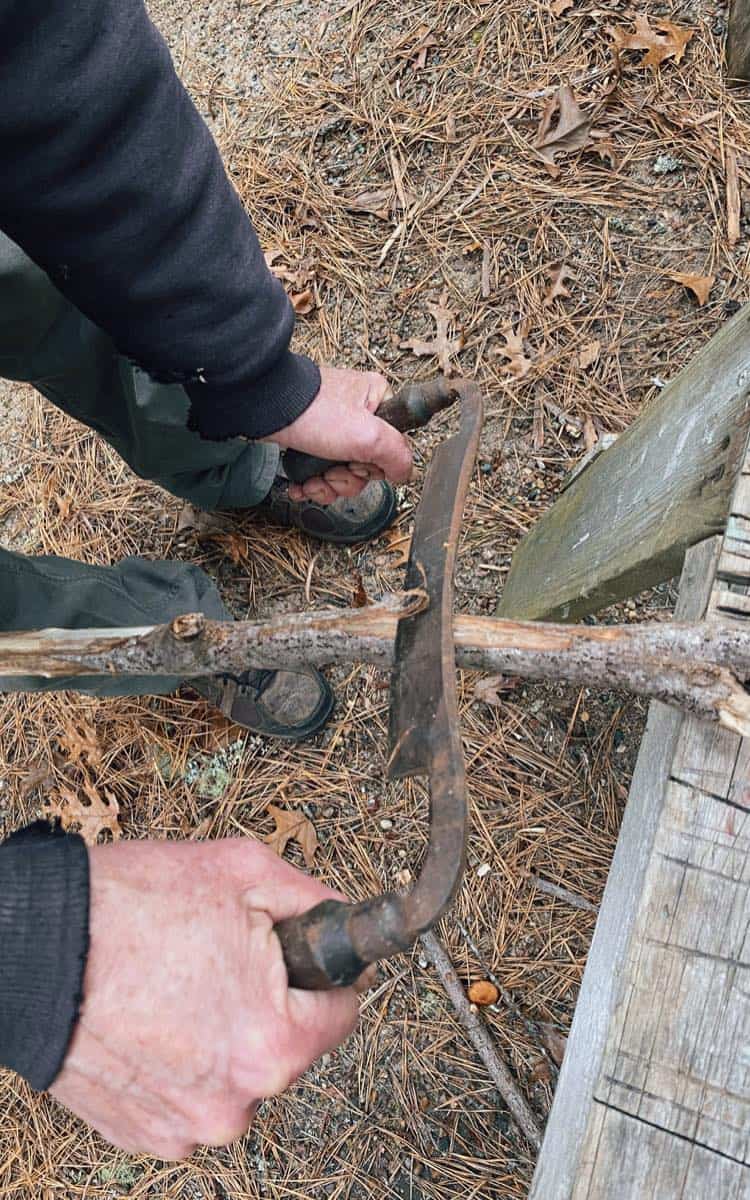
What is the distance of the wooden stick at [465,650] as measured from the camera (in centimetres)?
124

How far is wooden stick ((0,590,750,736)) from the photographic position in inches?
48.7

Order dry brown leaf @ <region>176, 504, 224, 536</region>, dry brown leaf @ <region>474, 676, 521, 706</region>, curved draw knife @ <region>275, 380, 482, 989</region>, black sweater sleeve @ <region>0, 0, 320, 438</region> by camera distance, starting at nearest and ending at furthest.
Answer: curved draw knife @ <region>275, 380, 482, 989</region> < black sweater sleeve @ <region>0, 0, 320, 438</region> < dry brown leaf @ <region>474, 676, 521, 706</region> < dry brown leaf @ <region>176, 504, 224, 536</region>

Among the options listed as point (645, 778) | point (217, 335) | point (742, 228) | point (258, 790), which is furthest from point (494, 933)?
point (742, 228)

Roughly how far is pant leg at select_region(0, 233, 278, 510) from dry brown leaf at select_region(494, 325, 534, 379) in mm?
1074

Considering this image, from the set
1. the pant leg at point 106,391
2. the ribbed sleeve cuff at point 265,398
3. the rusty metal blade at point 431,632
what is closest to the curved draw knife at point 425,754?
the rusty metal blade at point 431,632

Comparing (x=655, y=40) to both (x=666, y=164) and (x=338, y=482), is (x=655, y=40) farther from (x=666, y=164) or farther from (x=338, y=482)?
(x=338, y=482)

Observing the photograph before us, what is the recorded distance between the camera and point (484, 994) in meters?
2.45

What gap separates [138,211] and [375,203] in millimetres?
1994

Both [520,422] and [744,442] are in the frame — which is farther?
[520,422]

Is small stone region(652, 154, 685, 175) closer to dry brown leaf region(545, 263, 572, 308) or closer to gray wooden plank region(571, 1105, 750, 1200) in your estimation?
dry brown leaf region(545, 263, 572, 308)

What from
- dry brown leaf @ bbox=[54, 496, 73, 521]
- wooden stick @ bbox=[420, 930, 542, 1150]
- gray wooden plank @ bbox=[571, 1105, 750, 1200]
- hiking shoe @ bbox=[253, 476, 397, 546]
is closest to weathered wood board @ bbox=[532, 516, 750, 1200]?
gray wooden plank @ bbox=[571, 1105, 750, 1200]

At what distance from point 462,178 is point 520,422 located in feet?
3.82

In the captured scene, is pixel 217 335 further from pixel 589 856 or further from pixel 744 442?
pixel 589 856

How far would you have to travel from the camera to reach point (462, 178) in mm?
3303
